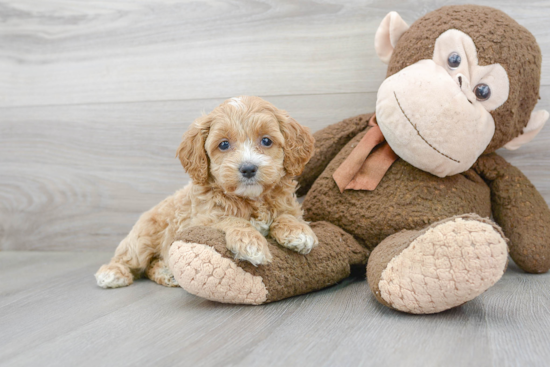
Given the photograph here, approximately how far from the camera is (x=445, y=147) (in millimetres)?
1442

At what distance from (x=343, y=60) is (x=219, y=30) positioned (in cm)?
59

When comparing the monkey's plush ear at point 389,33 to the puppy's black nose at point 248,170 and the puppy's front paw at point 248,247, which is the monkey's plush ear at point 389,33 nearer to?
the puppy's black nose at point 248,170

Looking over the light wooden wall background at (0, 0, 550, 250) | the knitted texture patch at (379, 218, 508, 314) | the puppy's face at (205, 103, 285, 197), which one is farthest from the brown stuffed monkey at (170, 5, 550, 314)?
the light wooden wall background at (0, 0, 550, 250)

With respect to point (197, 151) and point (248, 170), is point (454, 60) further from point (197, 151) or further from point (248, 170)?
point (197, 151)

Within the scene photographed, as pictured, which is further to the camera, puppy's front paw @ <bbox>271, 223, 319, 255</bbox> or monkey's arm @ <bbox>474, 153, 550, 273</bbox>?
monkey's arm @ <bbox>474, 153, 550, 273</bbox>

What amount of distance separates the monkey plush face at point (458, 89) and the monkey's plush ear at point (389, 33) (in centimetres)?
10

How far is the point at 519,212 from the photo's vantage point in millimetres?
1663

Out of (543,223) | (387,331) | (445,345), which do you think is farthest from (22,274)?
(543,223)

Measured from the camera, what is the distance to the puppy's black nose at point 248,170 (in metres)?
1.35

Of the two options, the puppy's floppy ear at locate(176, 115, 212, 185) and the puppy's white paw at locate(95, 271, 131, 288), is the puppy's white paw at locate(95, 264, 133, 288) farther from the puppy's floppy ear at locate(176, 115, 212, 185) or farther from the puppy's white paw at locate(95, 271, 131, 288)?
the puppy's floppy ear at locate(176, 115, 212, 185)

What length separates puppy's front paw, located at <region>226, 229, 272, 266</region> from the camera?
1268mm

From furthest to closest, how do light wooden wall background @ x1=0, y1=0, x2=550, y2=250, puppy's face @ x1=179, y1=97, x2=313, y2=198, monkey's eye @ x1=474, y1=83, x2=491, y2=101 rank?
1. light wooden wall background @ x1=0, y1=0, x2=550, y2=250
2. monkey's eye @ x1=474, y1=83, x2=491, y2=101
3. puppy's face @ x1=179, y1=97, x2=313, y2=198

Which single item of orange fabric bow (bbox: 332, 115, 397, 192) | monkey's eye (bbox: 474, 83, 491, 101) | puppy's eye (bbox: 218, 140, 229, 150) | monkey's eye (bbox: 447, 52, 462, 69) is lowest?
orange fabric bow (bbox: 332, 115, 397, 192)

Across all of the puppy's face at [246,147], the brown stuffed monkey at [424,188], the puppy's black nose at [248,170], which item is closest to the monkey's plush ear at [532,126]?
the brown stuffed monkey at [424,188]
